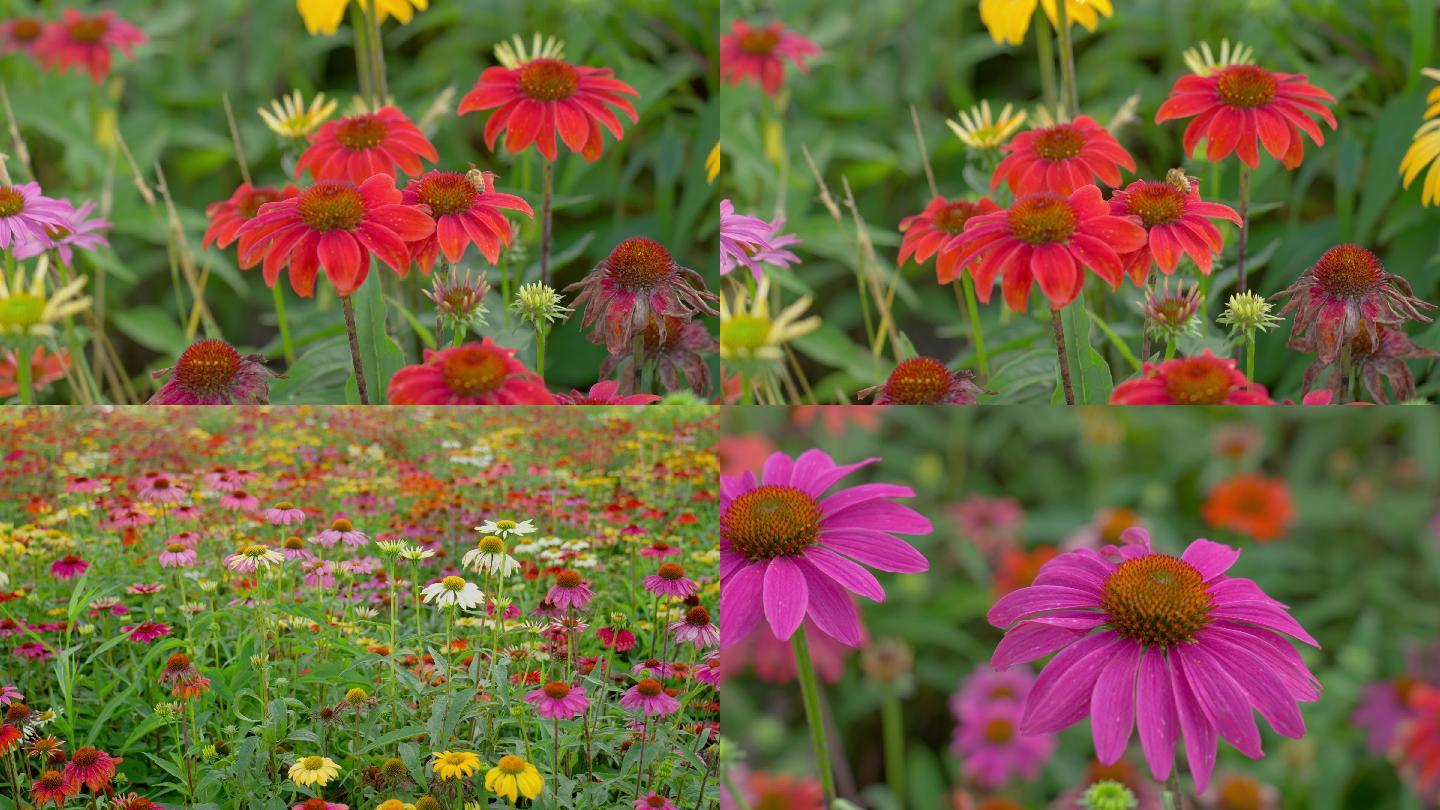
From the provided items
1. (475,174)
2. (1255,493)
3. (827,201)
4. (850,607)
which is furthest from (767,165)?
(1255,493)

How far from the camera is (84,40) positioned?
3.52ft

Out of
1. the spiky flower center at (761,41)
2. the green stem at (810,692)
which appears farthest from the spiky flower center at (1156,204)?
the green stem at (810,692)

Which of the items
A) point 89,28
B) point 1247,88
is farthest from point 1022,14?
point 89,28

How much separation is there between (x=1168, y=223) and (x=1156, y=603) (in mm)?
336

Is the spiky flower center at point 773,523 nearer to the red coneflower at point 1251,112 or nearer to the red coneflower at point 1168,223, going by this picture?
the red coneflower at point 1168,223

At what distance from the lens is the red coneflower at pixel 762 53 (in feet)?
3.40

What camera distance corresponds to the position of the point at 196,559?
102cm

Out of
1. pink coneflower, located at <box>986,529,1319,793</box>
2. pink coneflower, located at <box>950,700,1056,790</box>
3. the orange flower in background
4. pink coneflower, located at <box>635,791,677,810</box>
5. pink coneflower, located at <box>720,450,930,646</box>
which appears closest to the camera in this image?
pink coneflower, located at <box>986,529,1319,793</box>

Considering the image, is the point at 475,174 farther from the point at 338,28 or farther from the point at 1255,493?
the point at 1255,493

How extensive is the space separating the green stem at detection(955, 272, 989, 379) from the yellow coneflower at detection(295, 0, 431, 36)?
1.85 feet

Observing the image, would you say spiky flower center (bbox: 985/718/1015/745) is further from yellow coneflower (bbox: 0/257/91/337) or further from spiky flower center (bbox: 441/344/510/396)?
yellow coneflower (bbox: 0/257/91/337)

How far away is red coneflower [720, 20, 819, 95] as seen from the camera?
104 cm

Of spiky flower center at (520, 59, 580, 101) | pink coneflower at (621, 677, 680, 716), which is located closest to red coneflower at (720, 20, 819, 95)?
spiky flower center at (520, 59, 580, 101)

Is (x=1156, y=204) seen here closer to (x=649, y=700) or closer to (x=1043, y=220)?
(x=1043, y=220)
